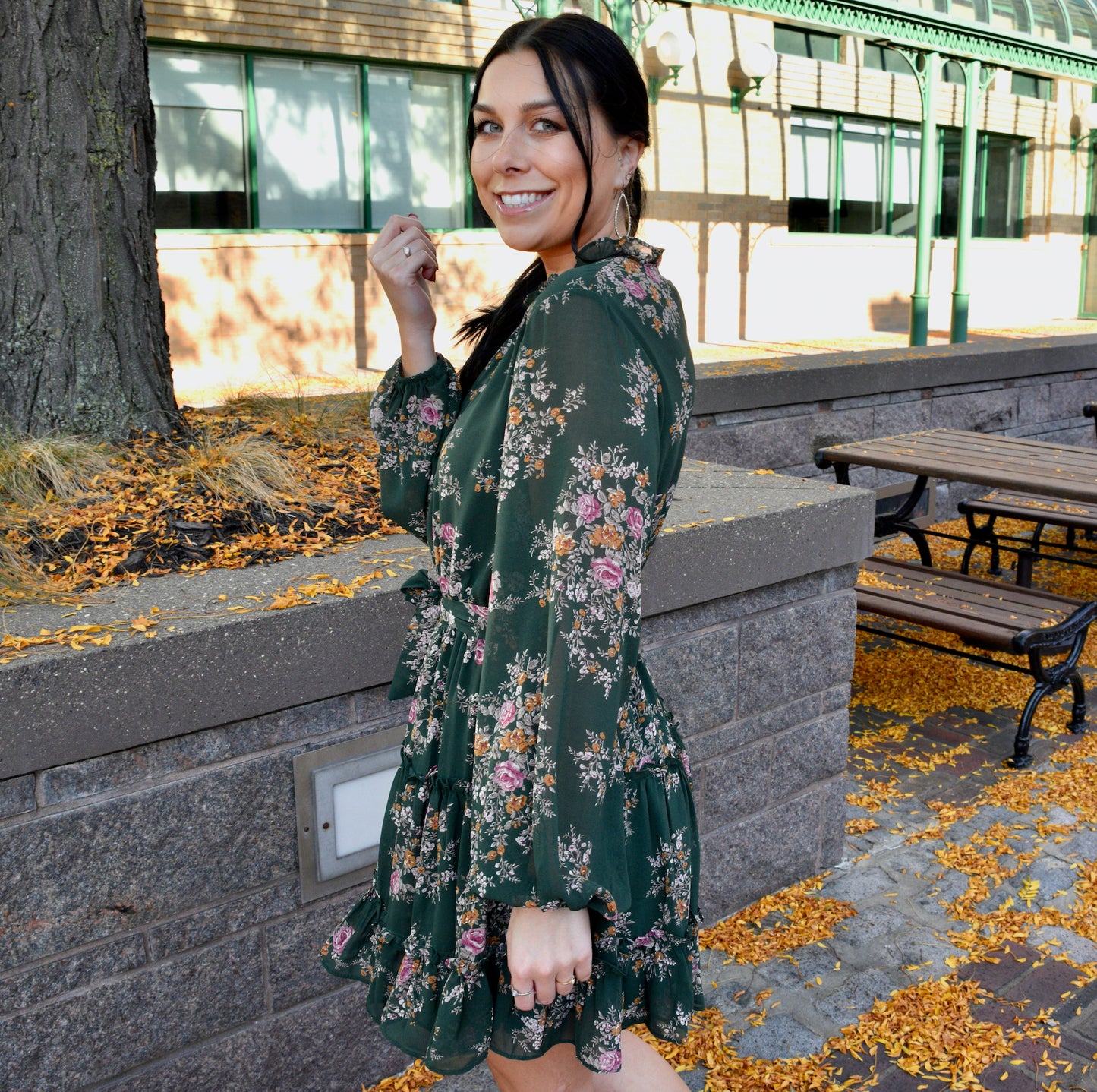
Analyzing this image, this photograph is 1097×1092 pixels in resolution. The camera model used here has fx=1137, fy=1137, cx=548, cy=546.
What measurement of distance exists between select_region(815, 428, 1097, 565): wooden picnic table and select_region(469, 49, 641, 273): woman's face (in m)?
4.00

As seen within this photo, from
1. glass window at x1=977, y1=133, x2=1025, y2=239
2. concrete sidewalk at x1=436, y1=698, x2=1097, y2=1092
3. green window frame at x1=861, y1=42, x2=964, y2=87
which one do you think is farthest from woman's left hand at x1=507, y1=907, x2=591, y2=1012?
glass window at x1=977, y1=133, x2=1025, y2=239

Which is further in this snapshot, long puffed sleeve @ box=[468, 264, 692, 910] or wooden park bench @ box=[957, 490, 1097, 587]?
wooden park bench @ box=[957, 490, 1097, 587]

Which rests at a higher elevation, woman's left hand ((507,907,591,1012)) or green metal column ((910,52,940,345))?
green metal column ((910,52,940,345))

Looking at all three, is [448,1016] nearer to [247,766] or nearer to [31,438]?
[247,766]

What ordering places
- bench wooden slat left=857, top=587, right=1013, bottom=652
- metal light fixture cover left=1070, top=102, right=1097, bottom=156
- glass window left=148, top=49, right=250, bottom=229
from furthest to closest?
metal light fixture cover left=1070, top=102, right=1097, bottom=156
glass window left=148, top=49, right=250, bottom=229
bench wooden slat left=857, top=587, right=1013, bottom=652

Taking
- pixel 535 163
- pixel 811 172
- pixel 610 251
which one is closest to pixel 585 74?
pixel 535 163

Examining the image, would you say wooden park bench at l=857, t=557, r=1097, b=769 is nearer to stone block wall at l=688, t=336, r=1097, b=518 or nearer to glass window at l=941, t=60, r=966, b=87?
stone block wall at l=688, t=336, r=1097, b=518

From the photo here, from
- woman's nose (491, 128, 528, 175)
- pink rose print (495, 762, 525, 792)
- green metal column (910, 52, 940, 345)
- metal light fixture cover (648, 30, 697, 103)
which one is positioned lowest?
pink rose print (495, 762, 525, 792)

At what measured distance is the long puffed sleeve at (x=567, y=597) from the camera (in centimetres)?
141

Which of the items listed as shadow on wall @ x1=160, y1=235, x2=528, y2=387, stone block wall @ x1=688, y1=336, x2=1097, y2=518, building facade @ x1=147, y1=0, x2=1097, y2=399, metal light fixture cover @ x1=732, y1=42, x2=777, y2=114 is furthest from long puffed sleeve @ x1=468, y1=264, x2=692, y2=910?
metal light fixture cover @ x1=732, y1=42, x2=777, y2=114

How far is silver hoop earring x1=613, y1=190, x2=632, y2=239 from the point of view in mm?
1729

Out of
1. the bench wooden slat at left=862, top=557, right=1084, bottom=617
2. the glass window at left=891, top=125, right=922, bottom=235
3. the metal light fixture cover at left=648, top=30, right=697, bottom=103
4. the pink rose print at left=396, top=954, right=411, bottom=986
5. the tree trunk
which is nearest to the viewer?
the pink rose print at left=396, top=954, right=411, bottom=986

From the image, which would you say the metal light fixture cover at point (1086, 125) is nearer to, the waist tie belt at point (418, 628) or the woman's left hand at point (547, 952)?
the waist tie belt at point (418, 628)

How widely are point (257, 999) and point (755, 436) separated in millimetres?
4917
